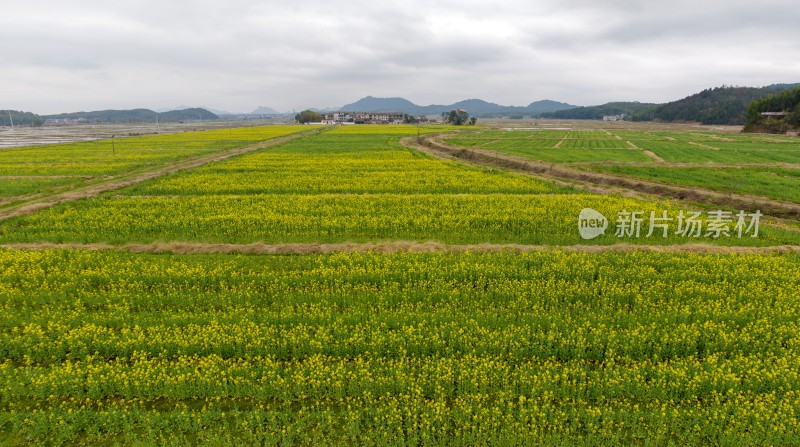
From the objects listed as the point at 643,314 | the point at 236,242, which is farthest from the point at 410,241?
the point at 643,314

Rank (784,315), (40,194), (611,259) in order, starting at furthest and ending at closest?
1. (40,194)
2. (611,259)
3. (784,315)

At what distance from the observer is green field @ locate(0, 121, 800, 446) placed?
7219 millimetres

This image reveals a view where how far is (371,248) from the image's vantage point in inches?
653

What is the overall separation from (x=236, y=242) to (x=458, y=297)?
10.9 meters

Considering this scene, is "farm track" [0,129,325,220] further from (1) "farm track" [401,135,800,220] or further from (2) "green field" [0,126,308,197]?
(1) "farm track" [401,135,800,220]

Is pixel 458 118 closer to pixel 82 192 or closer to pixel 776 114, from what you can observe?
pixel 776 114

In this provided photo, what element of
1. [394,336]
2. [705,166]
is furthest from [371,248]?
[705,166]

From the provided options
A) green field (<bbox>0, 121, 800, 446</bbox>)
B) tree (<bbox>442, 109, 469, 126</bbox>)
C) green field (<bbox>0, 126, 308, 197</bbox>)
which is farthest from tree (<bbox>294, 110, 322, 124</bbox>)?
green field (<bbox>0, 121, 800, 446</bbox>)

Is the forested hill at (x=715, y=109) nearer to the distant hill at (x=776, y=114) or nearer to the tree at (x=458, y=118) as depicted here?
the distant hill at (x=776, y=114)

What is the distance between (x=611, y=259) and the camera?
47.5 ft

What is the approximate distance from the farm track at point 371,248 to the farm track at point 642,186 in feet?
28.9

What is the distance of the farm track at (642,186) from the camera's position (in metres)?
23.6

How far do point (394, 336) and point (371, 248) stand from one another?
7.43 m

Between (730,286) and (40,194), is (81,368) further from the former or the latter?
(40,194)
